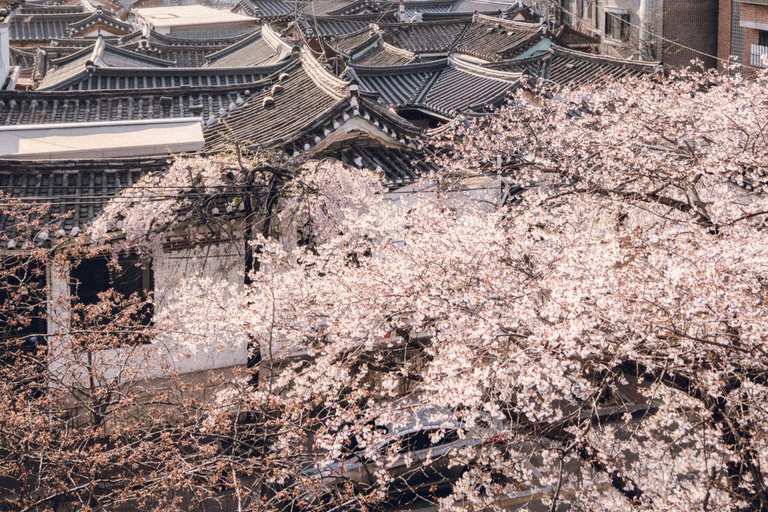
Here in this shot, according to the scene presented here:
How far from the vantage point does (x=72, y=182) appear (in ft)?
38.3

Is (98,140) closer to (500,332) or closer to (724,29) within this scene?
(500,332)

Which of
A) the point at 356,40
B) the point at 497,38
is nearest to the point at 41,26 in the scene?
the point at 356,40

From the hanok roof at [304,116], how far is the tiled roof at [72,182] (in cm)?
180

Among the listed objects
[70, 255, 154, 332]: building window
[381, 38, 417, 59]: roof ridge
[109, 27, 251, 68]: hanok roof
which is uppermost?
[70, 255, 154, 332]: building window

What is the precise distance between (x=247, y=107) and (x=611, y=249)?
12.0 metres

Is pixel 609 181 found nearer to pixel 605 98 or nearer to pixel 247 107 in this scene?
pixel 605 98

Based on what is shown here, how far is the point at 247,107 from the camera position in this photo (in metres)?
17.2

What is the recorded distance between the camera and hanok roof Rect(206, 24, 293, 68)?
24062mm

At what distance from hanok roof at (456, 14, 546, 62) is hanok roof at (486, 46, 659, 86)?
9.77ft

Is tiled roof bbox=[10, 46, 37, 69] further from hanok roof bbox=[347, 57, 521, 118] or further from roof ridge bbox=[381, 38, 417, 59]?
hanok roof bbox=[347, 57, 521, 118]

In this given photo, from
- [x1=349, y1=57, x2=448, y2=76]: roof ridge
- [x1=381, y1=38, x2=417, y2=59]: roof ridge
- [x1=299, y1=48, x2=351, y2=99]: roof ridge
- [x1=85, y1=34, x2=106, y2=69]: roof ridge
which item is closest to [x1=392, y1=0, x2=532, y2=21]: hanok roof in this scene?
[x1=381, y1=38, x2=417, y2=59]: roof ridge

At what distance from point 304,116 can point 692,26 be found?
84.4 feet

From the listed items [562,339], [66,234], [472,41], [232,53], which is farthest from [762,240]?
[472,41]

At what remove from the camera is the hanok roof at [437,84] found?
2209 cm
